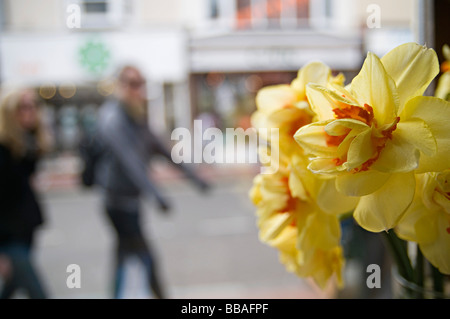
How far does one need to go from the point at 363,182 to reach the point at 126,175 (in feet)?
5.80

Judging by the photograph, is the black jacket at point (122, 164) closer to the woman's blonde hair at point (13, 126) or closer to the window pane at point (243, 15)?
the woman's blonde hair at point (13, 126)

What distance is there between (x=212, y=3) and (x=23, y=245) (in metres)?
6.93

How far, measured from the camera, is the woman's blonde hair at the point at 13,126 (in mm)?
1920

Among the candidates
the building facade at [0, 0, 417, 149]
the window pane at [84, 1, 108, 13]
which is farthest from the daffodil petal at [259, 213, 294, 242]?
the building facade at [0, 0, 417, 149]

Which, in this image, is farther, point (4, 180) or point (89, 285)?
point (89, 285)

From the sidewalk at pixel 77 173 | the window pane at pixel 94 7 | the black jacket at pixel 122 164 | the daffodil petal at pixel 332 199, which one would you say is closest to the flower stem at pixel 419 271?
the daffodil petal at pixel 332 199

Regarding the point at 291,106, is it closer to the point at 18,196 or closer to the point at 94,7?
the point at 18,196

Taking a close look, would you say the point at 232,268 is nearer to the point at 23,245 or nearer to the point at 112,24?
the point at 23,245

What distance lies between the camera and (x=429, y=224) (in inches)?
18.0

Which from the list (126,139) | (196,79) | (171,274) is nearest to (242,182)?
(196,79)

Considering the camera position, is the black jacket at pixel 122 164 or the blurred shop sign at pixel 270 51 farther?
the blurred shop sign at pixel 270 51

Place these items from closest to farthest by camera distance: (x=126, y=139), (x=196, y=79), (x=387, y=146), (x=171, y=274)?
(x=387, y=146) → (x=126, y=139) → (x=171, y=274) → (x=196, y=79)

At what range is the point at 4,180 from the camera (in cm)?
186

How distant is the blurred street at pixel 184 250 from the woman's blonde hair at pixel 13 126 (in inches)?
30.2
